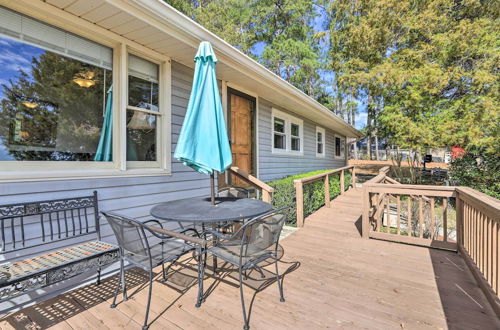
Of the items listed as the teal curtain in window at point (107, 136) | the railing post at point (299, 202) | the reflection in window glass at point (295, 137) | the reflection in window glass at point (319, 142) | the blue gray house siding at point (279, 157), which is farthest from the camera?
the reflection in window glass at point (319, 142)

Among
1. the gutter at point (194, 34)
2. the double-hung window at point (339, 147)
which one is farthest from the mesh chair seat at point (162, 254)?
the double-hung window at point (339, 147)

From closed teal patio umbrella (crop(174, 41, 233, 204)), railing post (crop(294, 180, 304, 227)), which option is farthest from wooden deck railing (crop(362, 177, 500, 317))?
closed teal patio umbrella (crop(174, 41, 233, 204))

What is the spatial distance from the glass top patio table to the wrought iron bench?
59 centimetres

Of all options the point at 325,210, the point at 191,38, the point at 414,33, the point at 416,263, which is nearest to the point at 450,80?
the point at 414,33

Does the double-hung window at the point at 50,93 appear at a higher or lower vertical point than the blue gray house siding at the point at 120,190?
higher

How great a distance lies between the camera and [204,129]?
2.64 meters

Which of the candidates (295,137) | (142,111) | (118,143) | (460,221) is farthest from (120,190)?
(295,137)

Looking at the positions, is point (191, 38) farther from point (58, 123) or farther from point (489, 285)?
point (489, 285)

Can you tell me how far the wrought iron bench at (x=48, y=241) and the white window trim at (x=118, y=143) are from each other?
26 centimetres

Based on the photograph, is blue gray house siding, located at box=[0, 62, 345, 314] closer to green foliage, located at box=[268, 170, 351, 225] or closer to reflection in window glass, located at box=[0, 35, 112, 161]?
reflection in window glass, located at box=[0, 35, 112, 161]

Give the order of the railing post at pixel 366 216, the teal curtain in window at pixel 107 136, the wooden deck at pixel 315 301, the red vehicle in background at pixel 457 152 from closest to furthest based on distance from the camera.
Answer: the wooden deck at pixel 315 301
the teal curtain in window at pixel 107 136
the railing post at pixel 366 216
the red vehicle in background at pixel 457 152

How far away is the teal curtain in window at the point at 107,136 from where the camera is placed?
117 inches

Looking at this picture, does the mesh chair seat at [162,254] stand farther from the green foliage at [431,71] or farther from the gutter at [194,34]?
the green foliage at [431,71]

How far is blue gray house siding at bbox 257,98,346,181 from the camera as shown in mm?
6203
